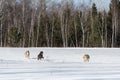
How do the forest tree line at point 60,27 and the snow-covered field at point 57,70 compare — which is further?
the forest tree line at point 60,27

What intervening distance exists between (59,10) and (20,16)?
340 inches

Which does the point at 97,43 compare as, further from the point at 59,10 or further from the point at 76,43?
the point at 59,10

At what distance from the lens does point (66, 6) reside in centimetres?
6353

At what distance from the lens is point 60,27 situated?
5716 centimetres

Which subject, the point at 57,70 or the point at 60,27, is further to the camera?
the point at 60,27

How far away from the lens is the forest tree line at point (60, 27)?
54.7 metres

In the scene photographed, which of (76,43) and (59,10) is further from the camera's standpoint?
(59,10)

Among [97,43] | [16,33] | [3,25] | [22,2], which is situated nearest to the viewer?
[16,33]

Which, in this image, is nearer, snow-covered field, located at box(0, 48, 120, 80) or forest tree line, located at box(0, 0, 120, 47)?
snow-covered field, located at box(0, 48, 120, 80)

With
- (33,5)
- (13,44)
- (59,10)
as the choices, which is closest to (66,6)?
(59,10)

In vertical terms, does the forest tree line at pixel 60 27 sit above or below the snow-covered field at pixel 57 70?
above

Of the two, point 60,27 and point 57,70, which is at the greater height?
point 60,27

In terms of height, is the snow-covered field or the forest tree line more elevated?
the forest tree line

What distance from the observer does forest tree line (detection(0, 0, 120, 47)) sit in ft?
179
